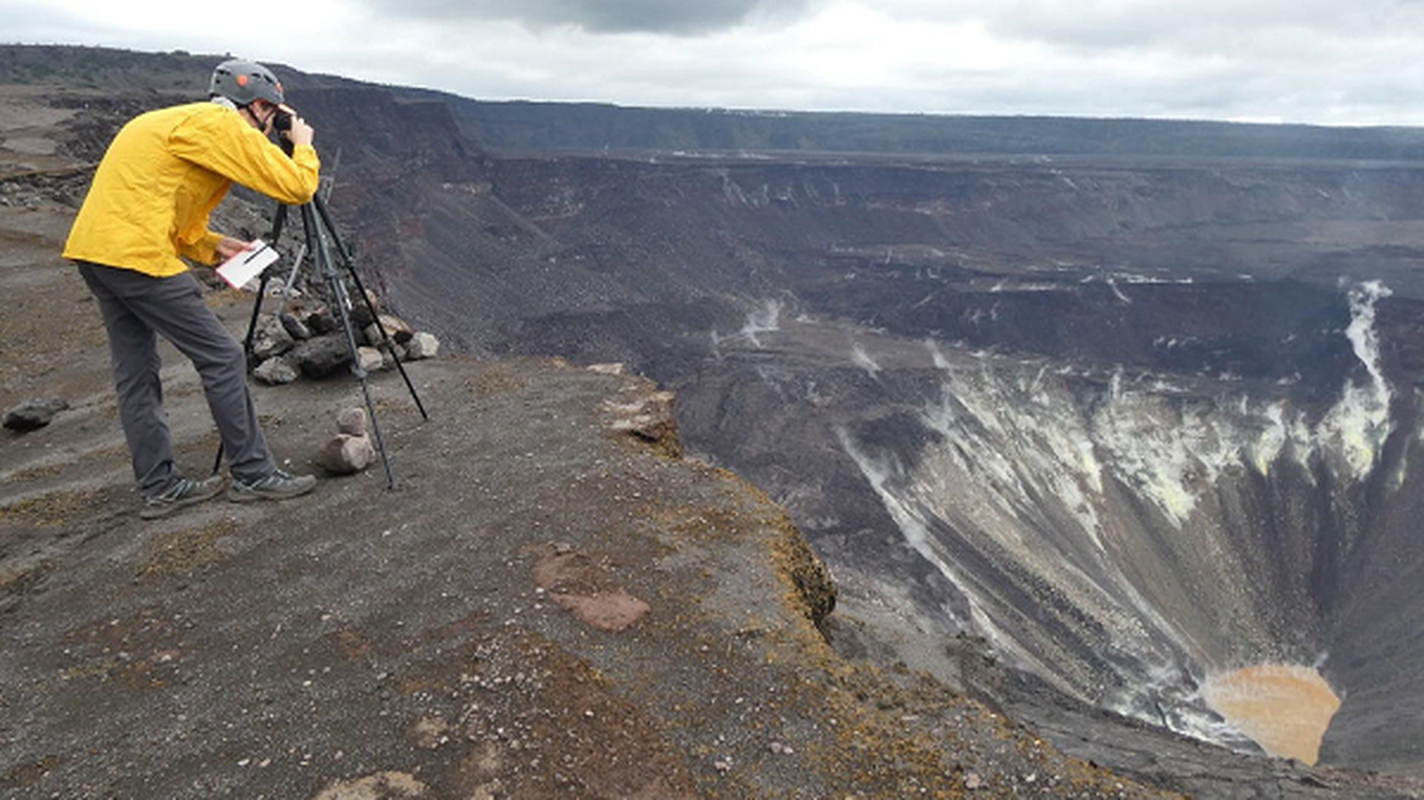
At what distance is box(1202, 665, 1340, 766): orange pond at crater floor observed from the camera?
31.8 metres

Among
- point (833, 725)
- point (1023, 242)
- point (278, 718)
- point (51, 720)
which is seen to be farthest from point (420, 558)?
point (1023, 242)

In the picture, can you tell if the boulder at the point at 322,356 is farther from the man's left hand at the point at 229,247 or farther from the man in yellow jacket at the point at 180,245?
the man's left hand at the point at 229,247

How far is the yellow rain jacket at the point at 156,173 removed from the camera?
212 inches

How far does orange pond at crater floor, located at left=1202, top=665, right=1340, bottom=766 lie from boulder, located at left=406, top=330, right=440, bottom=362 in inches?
1336

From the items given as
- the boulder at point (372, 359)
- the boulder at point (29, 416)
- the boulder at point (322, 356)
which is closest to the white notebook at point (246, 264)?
the boulder at point (322, 356)

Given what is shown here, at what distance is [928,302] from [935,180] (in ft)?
130

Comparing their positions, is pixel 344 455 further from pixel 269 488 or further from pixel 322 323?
pixel 322 323

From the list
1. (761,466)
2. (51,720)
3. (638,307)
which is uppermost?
(51,720)

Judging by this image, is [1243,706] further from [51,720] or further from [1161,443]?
[51,720]

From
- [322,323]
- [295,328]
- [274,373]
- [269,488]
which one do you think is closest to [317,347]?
[274,373]

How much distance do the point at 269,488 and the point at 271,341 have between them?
3978 mm

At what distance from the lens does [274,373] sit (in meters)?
9.23

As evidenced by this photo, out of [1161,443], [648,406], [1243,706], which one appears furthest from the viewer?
[1161,443]

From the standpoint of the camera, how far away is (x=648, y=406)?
856 centimetres
